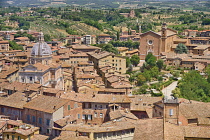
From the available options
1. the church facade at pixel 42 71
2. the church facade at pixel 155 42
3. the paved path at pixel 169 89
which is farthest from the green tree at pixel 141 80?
the church facade at pixel 155 42

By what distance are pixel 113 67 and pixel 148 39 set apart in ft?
66.4

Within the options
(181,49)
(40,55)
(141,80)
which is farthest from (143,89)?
(181,49)

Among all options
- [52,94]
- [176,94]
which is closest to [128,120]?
[52,94]

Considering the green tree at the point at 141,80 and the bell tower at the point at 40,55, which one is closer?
the bell tower at the point at 40,55

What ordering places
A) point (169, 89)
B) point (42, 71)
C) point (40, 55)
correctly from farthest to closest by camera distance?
point (169, 89) < point (40, 55) < point (42, 71)

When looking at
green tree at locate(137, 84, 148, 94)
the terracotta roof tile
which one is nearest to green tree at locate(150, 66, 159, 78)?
green tree at locate(137, 84, 148, 94)

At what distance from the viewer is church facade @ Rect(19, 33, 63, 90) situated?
38000mm

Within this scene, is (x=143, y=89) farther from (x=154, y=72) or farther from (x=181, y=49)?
(x=181, y=49)

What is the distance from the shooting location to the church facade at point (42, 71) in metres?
38.0

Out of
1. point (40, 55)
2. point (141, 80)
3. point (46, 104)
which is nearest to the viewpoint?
point (46, 104)

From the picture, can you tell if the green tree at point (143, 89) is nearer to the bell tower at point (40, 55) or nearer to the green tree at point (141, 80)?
the green tree at point (141, 80)

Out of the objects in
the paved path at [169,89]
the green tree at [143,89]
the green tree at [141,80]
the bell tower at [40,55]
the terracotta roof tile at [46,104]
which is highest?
the bell tower at [40,55]

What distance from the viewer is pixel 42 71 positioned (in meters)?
37.9

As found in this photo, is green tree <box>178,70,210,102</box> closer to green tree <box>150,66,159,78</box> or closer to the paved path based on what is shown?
the paved path
